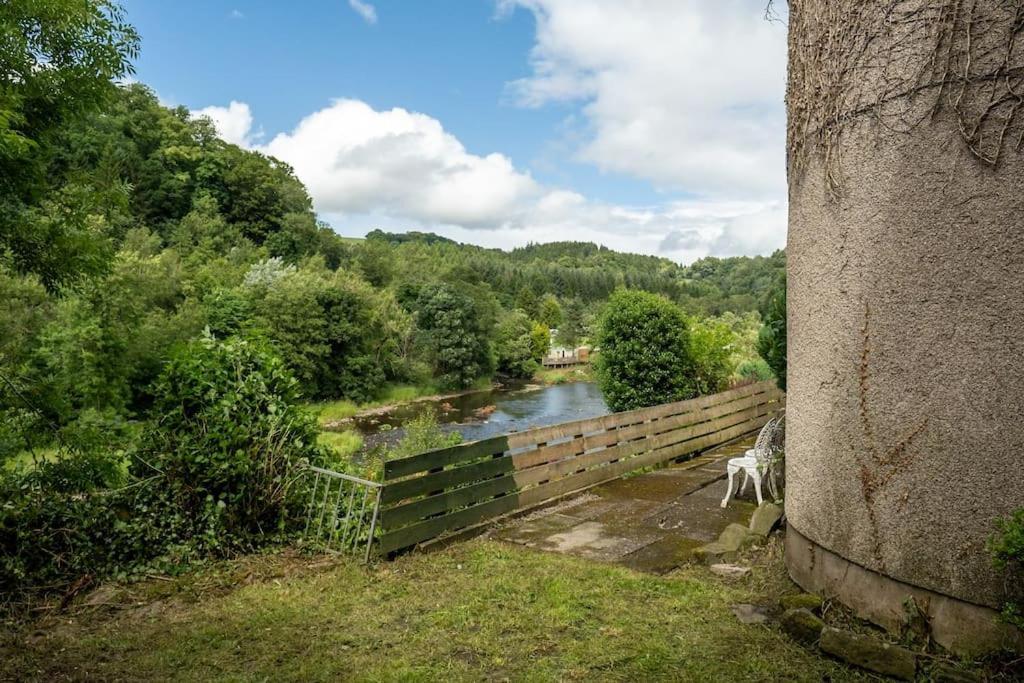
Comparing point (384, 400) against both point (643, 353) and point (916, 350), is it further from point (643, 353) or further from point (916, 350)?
point (916, 350)

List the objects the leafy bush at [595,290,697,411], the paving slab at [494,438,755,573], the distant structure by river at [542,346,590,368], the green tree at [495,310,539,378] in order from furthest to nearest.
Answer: the distant structure by river at [542,346,590,368] < the green tree at [495,310,539,378] < the leafy bush at [595,290,697,411] < the paving slab at [494,438,755,573]

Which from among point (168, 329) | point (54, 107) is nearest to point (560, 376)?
point (168, 329)

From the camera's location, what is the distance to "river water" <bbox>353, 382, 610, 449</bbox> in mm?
27531

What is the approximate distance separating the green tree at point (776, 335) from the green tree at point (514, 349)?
124 ft

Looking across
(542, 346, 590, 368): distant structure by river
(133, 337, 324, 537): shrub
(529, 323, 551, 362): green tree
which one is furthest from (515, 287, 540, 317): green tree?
(133, 337, 324, 537): shrub

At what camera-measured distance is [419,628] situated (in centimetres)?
407

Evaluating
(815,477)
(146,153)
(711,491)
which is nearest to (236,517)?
(815,477)

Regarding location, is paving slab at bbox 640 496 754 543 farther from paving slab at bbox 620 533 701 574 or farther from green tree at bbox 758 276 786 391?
green tree at bbox 758 276 786 391

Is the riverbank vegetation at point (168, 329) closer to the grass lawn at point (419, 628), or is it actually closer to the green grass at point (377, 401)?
the green grass at point (377, 401)

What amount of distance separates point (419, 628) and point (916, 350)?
3287 mm

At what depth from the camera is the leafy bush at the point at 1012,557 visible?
2.94m

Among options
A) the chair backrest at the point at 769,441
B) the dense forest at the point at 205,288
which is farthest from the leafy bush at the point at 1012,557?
the dense forest at the point at 205,288

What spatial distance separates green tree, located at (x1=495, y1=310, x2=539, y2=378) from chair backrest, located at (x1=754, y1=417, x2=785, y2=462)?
39.9m

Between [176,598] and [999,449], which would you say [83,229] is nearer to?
[176,598]
